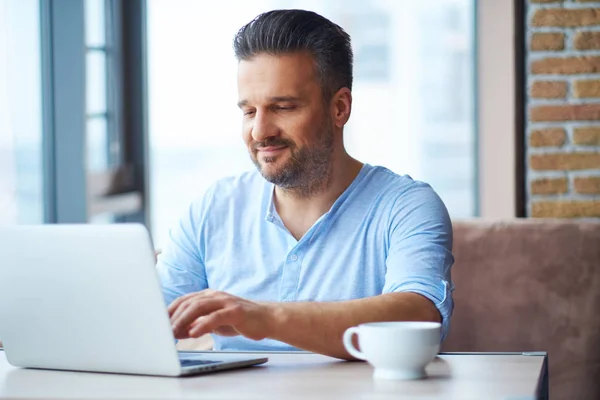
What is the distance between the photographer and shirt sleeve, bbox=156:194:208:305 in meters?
2.08

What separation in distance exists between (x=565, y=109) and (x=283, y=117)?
1408 millimetres

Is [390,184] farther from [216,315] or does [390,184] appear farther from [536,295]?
[216,315]

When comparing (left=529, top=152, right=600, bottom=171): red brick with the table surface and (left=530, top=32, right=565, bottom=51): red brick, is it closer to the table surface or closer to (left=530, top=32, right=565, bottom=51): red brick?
(left=530, top=32, right=565, bottom=51): red brick

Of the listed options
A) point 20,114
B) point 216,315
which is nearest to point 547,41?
point 20,114

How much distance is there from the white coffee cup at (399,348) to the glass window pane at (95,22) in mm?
2959

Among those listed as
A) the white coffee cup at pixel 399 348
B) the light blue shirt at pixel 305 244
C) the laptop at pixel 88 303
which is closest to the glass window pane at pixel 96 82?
the light blue shirt at pixel 305 244

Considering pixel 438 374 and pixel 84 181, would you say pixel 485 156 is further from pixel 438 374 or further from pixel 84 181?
pixel 438 374

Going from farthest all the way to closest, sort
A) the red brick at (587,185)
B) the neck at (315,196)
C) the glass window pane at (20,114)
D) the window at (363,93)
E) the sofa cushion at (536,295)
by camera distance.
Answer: the window at (363,93)
the glass window pane at (20,114)
the red brick at (587,185)
the sofa cushion at (536,295)
the neck at (315,196)

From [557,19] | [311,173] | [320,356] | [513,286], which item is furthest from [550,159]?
[320,356]

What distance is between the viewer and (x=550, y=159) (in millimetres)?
3141

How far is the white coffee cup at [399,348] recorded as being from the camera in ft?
4.42

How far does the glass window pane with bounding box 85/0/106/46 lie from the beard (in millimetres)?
2225

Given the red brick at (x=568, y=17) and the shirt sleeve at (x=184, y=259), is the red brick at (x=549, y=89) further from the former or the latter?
the shirt sleeve at (x=184, y=259)

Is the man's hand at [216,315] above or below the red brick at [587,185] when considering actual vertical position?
below
